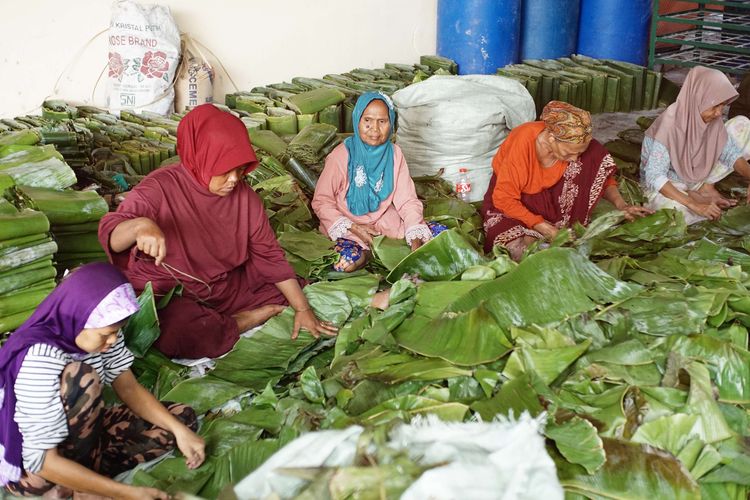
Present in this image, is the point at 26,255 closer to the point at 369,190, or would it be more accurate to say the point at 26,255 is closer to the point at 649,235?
the point at 369,190

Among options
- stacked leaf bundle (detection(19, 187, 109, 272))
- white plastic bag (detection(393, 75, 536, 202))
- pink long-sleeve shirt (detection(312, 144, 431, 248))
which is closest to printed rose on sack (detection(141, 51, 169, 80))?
white plastic bag (detection(393, 75, 536, 202))

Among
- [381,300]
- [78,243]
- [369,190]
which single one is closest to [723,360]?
[381,300]

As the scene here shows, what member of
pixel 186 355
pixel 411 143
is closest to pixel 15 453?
pixel 186 355

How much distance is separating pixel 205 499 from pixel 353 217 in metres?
2.01

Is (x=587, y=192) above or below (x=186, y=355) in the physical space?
above

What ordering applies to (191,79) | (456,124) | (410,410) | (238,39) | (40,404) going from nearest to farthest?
(40,404) < (410,410) < (456,124) < (191,79) < (238,39)

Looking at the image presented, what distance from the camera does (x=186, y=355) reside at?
9.37 ft

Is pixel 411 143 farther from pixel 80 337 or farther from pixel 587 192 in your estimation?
pixel 80 337

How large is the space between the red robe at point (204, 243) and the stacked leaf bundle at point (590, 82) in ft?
10.5

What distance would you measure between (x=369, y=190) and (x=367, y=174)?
75 millimetres

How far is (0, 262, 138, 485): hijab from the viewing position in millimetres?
1848

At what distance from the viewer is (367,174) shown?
3729 mm

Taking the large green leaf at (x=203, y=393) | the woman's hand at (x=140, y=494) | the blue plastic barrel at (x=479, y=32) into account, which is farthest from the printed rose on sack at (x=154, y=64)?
the woman's hand at (x=140, y=494)

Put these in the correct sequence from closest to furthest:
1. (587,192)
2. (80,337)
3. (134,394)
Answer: (80,337) < (134,394) < (587,192)
